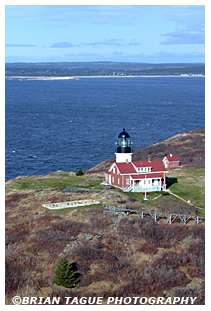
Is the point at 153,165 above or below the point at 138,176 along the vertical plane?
above

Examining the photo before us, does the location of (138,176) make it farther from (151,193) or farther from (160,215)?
(160,215)

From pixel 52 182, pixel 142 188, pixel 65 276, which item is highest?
pixel 142 188

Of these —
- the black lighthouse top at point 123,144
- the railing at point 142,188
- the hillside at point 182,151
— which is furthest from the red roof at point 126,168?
the hillside at point 182,151

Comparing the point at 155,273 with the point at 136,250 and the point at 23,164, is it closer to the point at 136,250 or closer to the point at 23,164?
the point at 136,250

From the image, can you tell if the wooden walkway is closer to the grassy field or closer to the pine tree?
the grassy field

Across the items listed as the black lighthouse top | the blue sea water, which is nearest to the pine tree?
the black lighthouse top

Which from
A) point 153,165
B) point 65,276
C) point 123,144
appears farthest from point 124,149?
point 65,276

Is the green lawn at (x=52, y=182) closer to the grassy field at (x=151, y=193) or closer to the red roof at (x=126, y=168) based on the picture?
the grassy field at (x=151, y=193)
